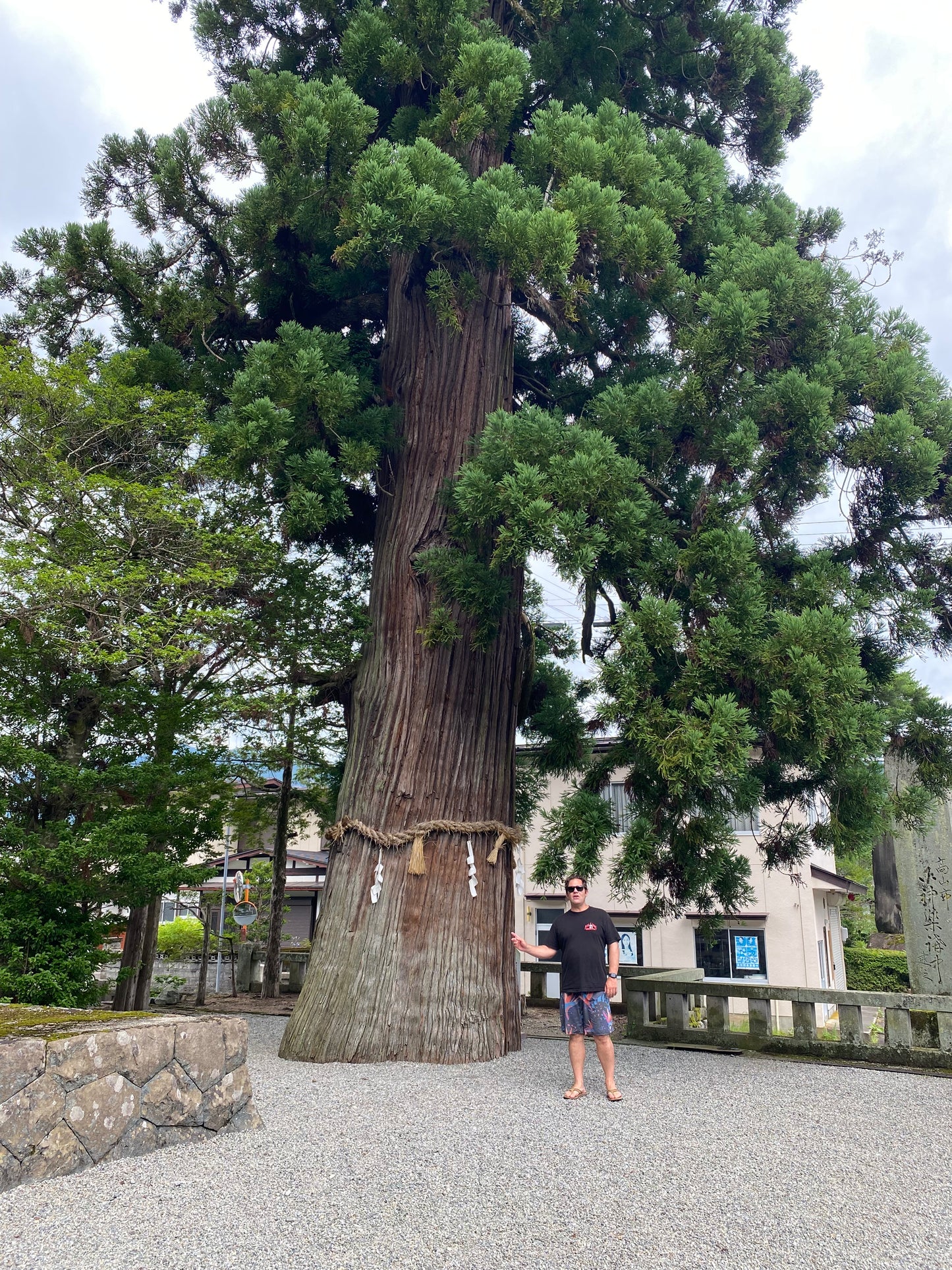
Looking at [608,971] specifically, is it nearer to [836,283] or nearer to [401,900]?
[401,900]

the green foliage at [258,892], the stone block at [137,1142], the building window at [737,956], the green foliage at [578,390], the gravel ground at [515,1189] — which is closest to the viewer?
the gravel ground at [515,1189]

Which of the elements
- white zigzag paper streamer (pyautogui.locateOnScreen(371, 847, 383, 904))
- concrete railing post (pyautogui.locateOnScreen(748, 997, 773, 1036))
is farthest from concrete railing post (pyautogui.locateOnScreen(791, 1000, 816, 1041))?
white zigzag paper streamer (pyautogui.locateOnScreen(371, 847, 383, 904))

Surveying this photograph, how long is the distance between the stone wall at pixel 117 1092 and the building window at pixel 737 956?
12915mm

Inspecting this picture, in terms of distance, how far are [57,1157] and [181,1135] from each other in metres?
0.57

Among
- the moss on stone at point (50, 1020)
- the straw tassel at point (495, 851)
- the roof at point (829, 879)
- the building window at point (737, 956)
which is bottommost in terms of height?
the moss on stone at point (50, 1020)

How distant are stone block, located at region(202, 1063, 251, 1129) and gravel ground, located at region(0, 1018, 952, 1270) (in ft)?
0.36

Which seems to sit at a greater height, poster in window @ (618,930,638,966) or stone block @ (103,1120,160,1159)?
poster in window @ (618,930,638,966)

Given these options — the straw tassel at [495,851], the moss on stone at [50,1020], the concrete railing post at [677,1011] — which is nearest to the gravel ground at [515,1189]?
the moss on stone at [50,1020]

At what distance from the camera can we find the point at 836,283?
21.7ft

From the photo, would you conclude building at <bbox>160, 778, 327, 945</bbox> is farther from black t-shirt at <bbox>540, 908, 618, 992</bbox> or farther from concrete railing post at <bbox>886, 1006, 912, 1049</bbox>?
concrete railing post at <bbox>886, 1006, 912, 1049</bbox>

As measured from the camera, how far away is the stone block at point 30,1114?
10.1 feet

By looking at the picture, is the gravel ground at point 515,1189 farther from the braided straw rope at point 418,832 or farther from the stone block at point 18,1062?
the braided straw rope at point 418,832

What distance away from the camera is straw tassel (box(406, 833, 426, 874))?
606cm

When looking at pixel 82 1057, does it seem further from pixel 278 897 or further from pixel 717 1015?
pixel 278 897
